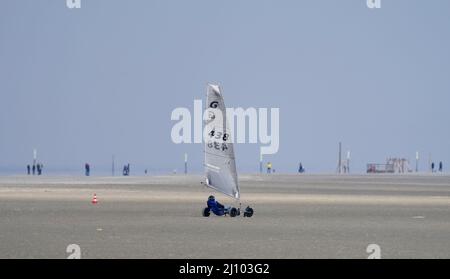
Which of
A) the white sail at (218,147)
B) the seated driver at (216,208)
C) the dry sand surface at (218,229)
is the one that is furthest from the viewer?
the white sail at (218,147)

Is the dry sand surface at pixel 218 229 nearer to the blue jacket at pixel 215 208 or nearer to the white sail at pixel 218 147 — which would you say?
the blue jacket at pixel 215 208

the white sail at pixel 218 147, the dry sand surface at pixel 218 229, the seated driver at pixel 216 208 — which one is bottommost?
the dry sand surface at pixel 218 229

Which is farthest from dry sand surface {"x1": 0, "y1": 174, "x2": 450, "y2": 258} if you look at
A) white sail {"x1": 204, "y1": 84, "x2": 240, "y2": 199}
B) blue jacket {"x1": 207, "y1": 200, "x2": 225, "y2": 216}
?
white sail {"x1": 204, "y1": 84, "x2": 240, "y2": 199}

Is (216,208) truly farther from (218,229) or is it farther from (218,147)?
(218,229)

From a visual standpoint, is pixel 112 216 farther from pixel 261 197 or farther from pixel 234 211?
pixel 261 197

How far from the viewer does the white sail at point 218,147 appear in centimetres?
4775

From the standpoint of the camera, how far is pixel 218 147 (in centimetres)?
4834

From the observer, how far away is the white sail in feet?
157

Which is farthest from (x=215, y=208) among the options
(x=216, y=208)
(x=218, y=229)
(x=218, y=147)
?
(x=218, y=229)

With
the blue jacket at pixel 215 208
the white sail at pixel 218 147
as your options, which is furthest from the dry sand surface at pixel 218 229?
the white sail at pixel 218 147

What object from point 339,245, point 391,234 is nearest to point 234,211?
point 391,234
